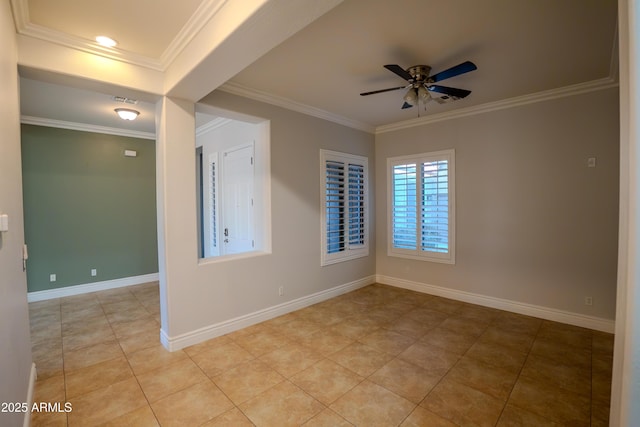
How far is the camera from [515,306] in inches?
153

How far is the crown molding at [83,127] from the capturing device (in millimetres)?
4461

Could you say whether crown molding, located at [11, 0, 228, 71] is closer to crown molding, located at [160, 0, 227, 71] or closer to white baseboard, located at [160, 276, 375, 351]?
crown molding, located at [160, 0, 227, 71]

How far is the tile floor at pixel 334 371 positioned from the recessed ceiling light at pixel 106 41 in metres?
2.81

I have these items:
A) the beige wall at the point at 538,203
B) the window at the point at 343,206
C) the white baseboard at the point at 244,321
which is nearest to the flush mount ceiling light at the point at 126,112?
the window at the point at 343,206

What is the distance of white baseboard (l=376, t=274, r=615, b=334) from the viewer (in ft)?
11.0

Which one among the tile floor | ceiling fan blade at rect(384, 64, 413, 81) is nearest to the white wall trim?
ceiling fan blade at rect(384, 64, 413, 81)

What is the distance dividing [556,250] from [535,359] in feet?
4.95

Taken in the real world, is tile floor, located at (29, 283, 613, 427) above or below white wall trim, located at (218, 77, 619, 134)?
below

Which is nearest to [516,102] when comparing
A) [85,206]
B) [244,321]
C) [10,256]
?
[244,321]

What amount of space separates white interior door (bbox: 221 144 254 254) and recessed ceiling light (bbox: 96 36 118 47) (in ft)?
6.54

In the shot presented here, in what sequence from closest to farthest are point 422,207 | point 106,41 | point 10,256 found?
1. point 10,256
2. point 106,41
3. point 422,207

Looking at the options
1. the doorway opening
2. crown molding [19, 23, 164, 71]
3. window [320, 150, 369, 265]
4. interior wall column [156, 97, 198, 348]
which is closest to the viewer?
crown molding [19, 23, 164, 71]

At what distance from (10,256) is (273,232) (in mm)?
2346

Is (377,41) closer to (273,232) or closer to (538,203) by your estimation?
(273,232)
